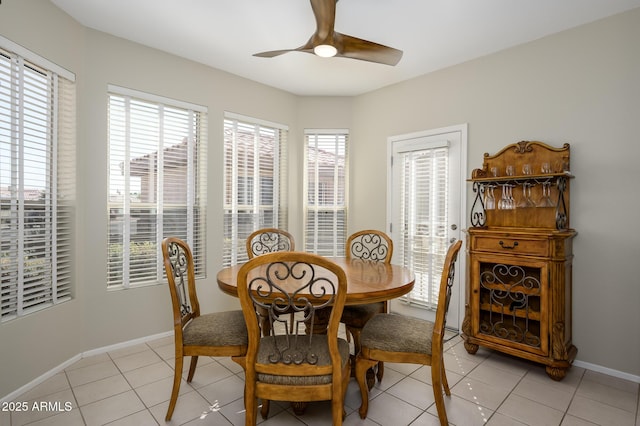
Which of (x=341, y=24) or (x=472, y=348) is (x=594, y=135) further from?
(x=341, y=24)

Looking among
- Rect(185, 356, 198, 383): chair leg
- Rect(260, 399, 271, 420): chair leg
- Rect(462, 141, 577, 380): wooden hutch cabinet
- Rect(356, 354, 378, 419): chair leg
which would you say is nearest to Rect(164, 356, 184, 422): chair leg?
Rect(185, 356, 198, 383): chair leg

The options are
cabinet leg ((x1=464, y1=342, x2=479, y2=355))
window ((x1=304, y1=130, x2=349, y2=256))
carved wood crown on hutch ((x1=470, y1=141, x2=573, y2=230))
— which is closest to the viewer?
carved wood crown on hutch ((x1=470, y1=141, x2=573, y2=230))

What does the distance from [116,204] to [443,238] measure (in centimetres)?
321

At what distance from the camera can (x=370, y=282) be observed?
203 centimetres

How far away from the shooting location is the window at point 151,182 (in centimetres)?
295

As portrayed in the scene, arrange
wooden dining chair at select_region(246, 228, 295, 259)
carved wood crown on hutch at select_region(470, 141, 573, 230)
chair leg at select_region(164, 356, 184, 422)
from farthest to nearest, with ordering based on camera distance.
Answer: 1. wooden dining chair at select_region(246, 228, 295, 259)
2. carved wood crown on hutch at select_region(470, 141, 573, 230)
3. chair leg at select_region(164, 356, 184, 422)

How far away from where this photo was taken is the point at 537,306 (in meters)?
2.65

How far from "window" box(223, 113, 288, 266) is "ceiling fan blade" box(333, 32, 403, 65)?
1.78m

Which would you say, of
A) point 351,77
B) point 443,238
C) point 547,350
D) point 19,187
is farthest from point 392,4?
point 19,187

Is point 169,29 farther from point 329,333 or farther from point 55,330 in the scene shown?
point 329,333

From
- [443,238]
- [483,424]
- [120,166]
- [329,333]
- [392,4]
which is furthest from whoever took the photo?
[443,238]

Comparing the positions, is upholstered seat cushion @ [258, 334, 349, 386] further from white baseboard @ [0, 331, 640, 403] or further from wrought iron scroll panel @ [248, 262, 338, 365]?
white baseboard @ [0, 331, 640, 403]

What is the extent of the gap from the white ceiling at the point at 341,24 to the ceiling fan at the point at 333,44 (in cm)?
33

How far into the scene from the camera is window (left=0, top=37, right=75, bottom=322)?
7.15 ft
